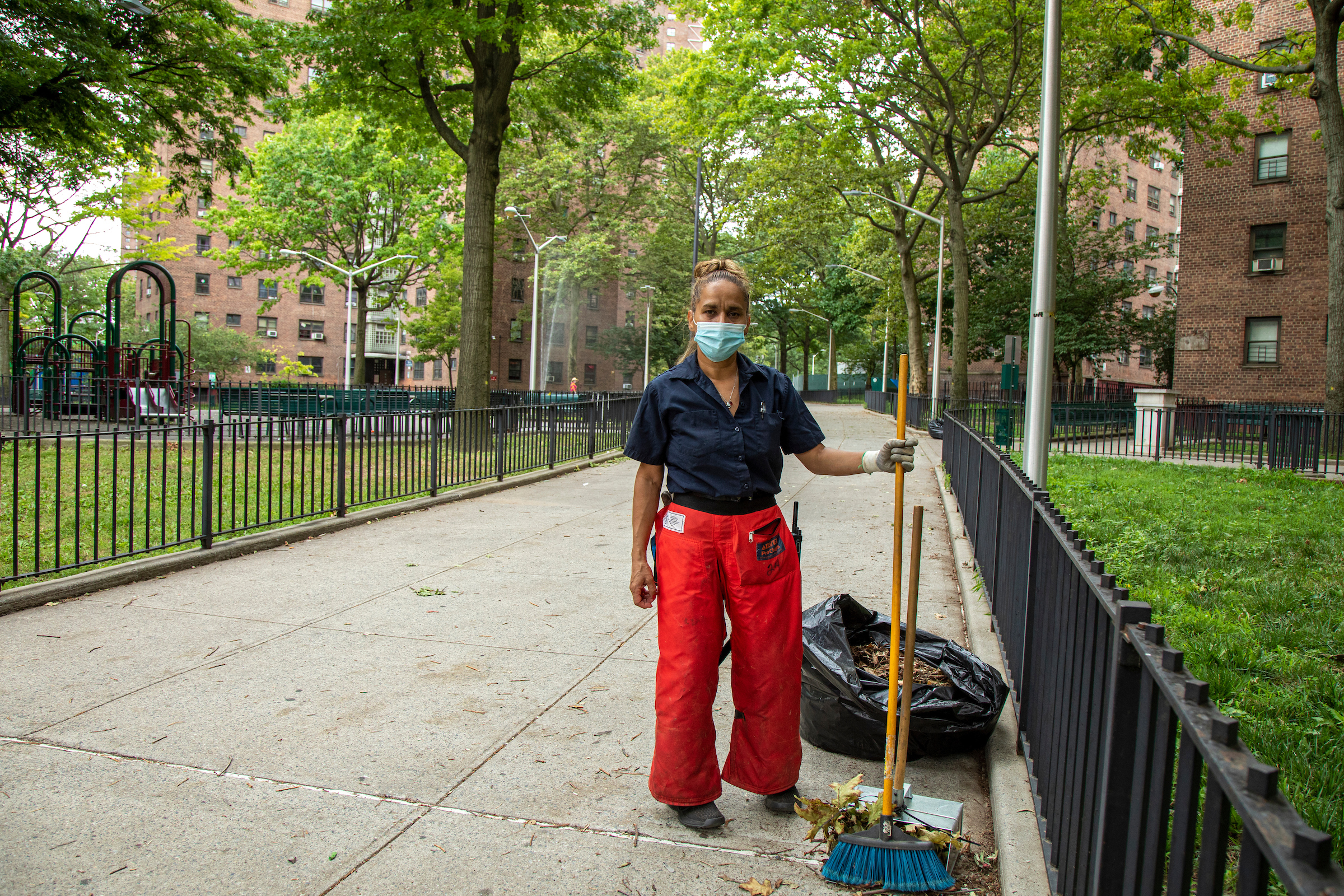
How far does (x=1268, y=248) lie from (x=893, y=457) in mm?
30185

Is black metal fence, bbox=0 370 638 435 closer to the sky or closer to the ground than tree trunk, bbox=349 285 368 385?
closer to the ground

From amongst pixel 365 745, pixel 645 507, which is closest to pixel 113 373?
pixel 365 745

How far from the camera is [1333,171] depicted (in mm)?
19922

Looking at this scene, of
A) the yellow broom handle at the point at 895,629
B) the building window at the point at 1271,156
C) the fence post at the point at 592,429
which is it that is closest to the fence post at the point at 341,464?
the yellow broom handle at the point at 895,629

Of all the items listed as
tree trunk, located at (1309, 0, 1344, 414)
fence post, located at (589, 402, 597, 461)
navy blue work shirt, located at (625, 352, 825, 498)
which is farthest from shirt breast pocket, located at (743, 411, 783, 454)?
tree trunk, located at (1309, 0, 1344, 414)

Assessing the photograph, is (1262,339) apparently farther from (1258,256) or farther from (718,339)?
(718,339)

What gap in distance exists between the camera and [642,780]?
373 cm

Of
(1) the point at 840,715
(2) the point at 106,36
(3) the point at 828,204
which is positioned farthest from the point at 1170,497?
(3) the point at 828,204

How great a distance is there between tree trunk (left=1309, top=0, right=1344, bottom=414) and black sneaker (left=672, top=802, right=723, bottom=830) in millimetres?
20630

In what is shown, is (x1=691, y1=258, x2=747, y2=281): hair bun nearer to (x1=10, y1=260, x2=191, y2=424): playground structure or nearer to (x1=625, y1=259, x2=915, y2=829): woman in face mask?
(x1=625, y1=259, x2=915, y2=829): woman in face mask

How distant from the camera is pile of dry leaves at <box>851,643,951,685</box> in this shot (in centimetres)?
396

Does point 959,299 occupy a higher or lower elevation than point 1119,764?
higher

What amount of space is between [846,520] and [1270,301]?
76.8 feet

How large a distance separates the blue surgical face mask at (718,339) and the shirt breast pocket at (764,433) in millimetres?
264
